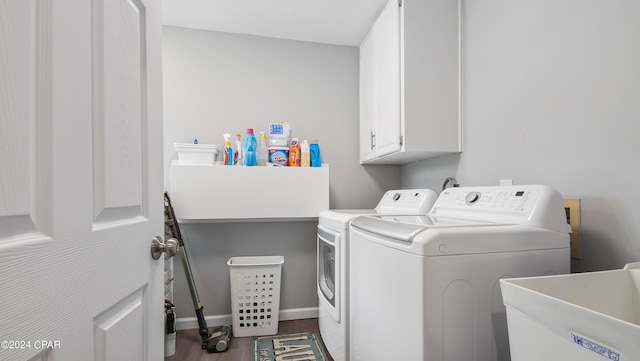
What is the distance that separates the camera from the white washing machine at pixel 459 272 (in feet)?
2.67

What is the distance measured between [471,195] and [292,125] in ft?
5.09

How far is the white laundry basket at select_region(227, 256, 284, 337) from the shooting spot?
2.01 meters

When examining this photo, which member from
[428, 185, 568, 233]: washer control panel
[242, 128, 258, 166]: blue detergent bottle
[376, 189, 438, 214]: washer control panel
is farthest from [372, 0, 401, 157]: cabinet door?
[242, 128, 258, 166]: blue detergent bottle

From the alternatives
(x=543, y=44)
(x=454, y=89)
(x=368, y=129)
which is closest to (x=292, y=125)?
(x=368, y=129)

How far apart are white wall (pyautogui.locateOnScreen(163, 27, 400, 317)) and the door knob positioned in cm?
121

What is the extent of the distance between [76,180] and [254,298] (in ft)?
5.76

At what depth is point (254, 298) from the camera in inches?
79.7

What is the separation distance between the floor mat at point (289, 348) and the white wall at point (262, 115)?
0.34m

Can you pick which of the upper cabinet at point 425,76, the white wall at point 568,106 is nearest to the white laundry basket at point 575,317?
the white wall at point 568,106

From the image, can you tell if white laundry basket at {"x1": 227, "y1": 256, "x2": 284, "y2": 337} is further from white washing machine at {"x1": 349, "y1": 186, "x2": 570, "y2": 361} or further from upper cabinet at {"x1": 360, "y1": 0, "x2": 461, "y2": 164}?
upper cabinet at {"x1": 360, "y1": 0, "x2": 461, "y2": 164}

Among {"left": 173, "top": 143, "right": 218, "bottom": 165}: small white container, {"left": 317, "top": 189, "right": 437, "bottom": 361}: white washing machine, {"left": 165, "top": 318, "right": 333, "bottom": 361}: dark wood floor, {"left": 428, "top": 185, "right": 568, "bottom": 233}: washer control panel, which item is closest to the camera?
{"left": 428, "top": 185, "right": 568, "bottom": 233}: washer control panel

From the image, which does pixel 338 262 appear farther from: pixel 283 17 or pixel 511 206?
pixel 283 17

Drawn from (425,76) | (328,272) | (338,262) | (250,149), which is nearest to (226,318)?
(328,272)

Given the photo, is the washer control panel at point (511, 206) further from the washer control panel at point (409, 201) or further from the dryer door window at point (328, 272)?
the dryer door window at point (328, 272)
